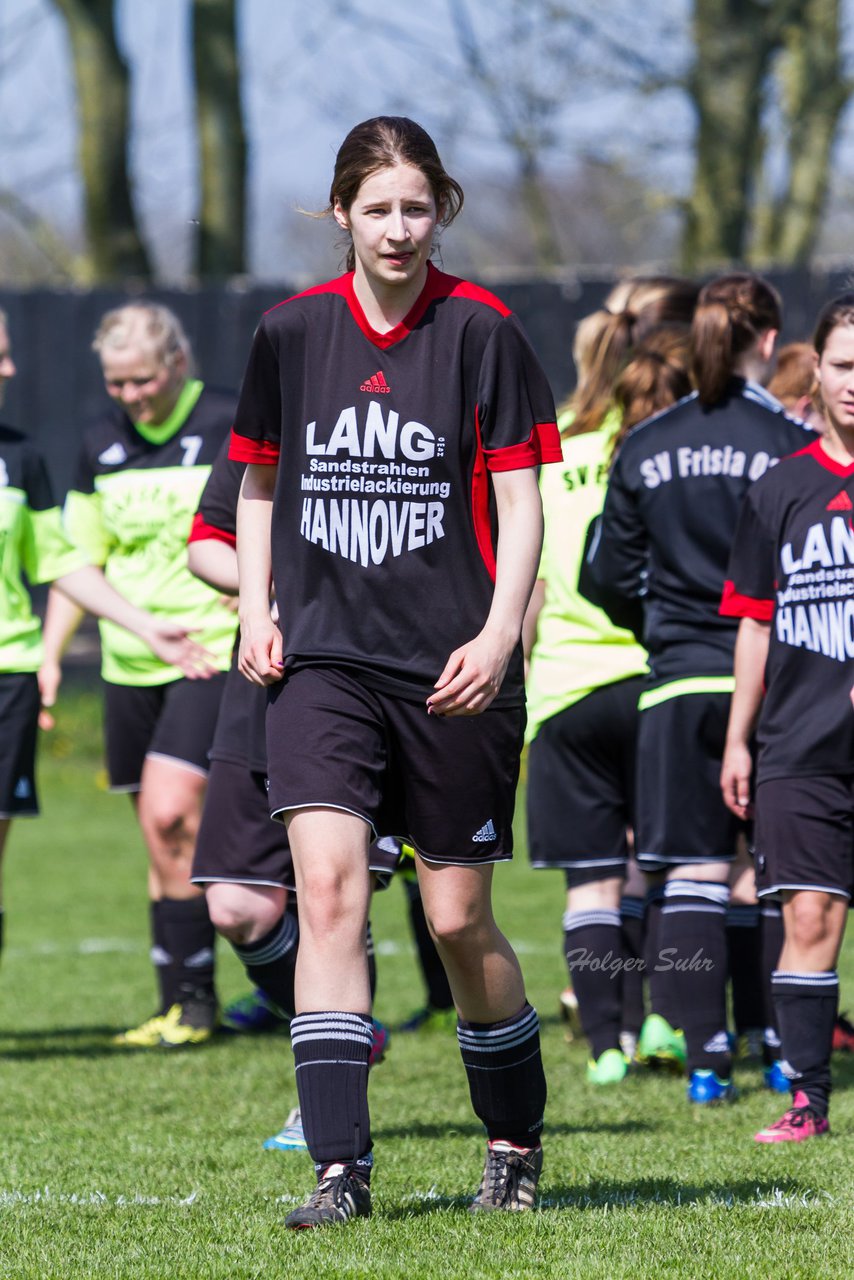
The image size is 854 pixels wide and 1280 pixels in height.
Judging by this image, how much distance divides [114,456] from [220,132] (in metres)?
11.5

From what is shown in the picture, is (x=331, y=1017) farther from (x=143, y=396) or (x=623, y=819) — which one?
(x=143, y=396)

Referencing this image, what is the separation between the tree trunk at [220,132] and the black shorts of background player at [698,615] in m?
12.5

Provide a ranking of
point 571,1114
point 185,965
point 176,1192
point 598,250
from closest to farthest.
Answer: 1. point 176,1192
2. point 571,1114
3. point 185,965
4. point 598,250

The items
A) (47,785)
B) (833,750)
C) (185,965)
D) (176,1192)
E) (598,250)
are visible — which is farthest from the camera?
(598,250)

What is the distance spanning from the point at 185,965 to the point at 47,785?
29.2 ft

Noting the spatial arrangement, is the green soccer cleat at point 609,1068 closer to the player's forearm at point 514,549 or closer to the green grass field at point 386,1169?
the green grass field at point 386,1169

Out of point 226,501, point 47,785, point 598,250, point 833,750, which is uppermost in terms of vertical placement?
point 598,250

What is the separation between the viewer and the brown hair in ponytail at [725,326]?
214 inches

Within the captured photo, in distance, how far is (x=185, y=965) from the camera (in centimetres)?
660

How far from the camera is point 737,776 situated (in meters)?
5.02

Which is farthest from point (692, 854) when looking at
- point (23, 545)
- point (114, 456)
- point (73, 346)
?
point (73, 346)

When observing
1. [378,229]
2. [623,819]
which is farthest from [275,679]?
[623,819]

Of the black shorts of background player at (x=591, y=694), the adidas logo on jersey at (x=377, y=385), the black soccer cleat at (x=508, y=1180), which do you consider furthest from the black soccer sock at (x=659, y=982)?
the adidas logo on jersey at (x=377, y=385)

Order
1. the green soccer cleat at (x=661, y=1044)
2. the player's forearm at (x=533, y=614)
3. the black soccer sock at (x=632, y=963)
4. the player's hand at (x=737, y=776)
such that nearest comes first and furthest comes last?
the player's hand at (x=737, y=776), the green soccer cleat at (x=661, y=1044), the player's forearm at (x=533, y=614), the black soccer sock at (x=632, y=963)
